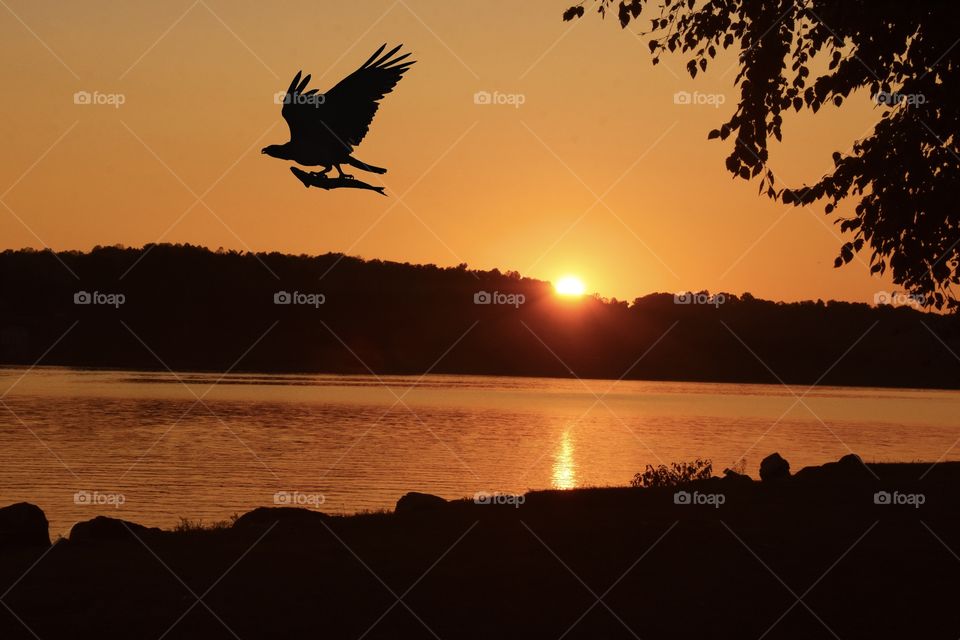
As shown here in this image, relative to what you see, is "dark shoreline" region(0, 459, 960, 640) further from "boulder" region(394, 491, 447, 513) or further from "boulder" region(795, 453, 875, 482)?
"boulder" region(795, 453, 875, 482)

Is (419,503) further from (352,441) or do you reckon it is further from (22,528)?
(352,441)

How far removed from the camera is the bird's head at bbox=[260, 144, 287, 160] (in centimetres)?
803

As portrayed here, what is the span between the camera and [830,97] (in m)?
15.5

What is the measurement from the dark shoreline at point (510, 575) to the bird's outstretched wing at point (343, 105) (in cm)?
534

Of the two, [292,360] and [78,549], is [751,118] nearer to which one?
[78,549]

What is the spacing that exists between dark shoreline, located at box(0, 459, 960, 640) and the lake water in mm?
14735

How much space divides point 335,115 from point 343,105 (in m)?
0.18

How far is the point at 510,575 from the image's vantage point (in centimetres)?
1352

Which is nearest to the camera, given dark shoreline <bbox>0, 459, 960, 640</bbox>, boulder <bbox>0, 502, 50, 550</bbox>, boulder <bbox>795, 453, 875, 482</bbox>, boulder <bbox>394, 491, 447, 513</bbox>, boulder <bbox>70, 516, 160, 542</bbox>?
dark shoreline <bbox>0, 459, 960, 640</bbox>

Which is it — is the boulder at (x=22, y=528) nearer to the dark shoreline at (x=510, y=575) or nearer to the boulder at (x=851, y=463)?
the dark shoreline at (x=510, y=575)

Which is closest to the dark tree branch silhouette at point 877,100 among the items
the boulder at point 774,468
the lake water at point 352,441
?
the boulder at point 774,468

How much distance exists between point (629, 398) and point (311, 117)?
344ft

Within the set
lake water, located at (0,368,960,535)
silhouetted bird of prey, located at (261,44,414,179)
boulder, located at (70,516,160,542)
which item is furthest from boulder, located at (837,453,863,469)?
silhouetted bird of prey, located at (261,44,414,179)

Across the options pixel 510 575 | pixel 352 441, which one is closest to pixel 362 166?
pixel 510 575
